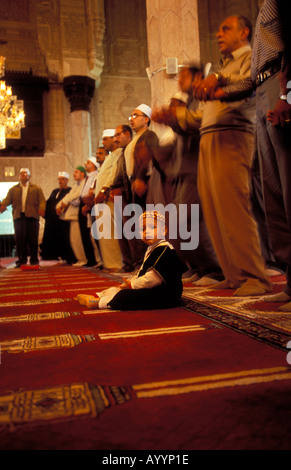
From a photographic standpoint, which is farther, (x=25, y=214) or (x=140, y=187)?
(x=25, y=214)

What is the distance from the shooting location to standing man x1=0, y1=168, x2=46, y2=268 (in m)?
7.08

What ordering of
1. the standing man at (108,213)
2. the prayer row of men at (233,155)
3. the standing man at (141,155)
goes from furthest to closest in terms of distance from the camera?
the standing man at (108,213) → the standing man at (141,155) → the prayer row of men at (233,155)

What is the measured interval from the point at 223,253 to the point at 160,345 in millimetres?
1471

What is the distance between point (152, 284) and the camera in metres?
2.22

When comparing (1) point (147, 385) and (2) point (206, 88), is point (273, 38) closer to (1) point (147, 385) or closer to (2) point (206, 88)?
(2) point (206, 88)

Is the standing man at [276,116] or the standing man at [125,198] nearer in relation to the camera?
the standing man at [276,116]

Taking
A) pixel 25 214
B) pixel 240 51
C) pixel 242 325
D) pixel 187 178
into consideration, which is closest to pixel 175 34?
pixel 187 178

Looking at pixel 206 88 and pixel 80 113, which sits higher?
pixel 80 113

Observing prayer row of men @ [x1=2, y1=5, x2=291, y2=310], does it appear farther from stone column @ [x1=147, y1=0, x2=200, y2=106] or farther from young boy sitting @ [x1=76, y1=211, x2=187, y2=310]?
stone column @ [x1=147, y1=0, x2=200, y2=106]

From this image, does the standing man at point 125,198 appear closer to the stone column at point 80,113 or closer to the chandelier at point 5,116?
the chandelier at point 5,116

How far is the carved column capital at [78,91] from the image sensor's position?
11844mm

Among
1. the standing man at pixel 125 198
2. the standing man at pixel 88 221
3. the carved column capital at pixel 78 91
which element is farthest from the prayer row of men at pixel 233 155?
the carved column capital at pixel 78 91

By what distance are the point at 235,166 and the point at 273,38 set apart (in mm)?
830

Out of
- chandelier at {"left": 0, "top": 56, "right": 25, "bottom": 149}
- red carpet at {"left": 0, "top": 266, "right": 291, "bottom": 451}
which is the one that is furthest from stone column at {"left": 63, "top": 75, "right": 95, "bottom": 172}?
red carpet at {"left": 0, "top": 266, "right": 291, "bottom": 451}
